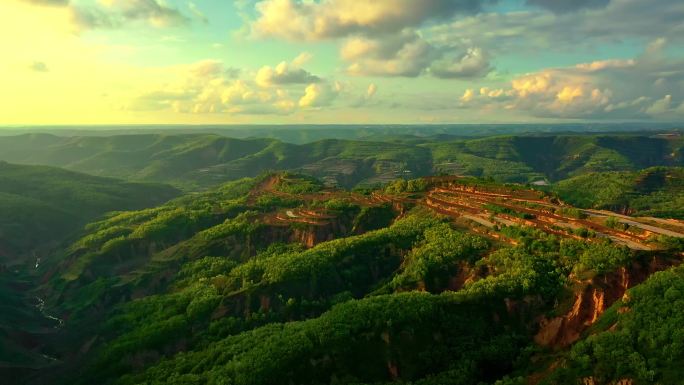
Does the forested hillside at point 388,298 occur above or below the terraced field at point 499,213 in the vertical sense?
below

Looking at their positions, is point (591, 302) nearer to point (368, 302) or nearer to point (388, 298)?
point (388, 298)

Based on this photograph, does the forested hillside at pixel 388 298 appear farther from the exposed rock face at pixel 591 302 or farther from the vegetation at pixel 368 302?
the vegetation at pixel 368 302

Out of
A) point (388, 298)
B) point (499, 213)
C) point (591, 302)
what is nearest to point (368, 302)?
point (388, 298)

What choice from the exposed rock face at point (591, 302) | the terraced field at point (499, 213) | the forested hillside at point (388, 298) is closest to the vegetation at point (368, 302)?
the exposed rock face at point (591, 302)

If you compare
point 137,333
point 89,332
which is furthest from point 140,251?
point 137,333

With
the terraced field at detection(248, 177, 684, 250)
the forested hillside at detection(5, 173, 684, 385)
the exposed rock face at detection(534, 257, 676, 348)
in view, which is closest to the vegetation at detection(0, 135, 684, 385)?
the exposed rock face at detection(534, 257, 676, 348)

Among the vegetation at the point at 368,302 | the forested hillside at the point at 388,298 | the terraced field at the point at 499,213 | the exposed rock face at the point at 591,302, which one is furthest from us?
the terraced field at the point at 499,213

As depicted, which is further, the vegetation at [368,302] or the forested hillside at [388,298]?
the forested hillside at [388,298]

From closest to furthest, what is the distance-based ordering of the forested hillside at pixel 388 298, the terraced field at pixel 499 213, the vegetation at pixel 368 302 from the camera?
the vegetation at pixel 368 302
the forested hillside at pixel 388 298
the terraced field at pixel 499 213
